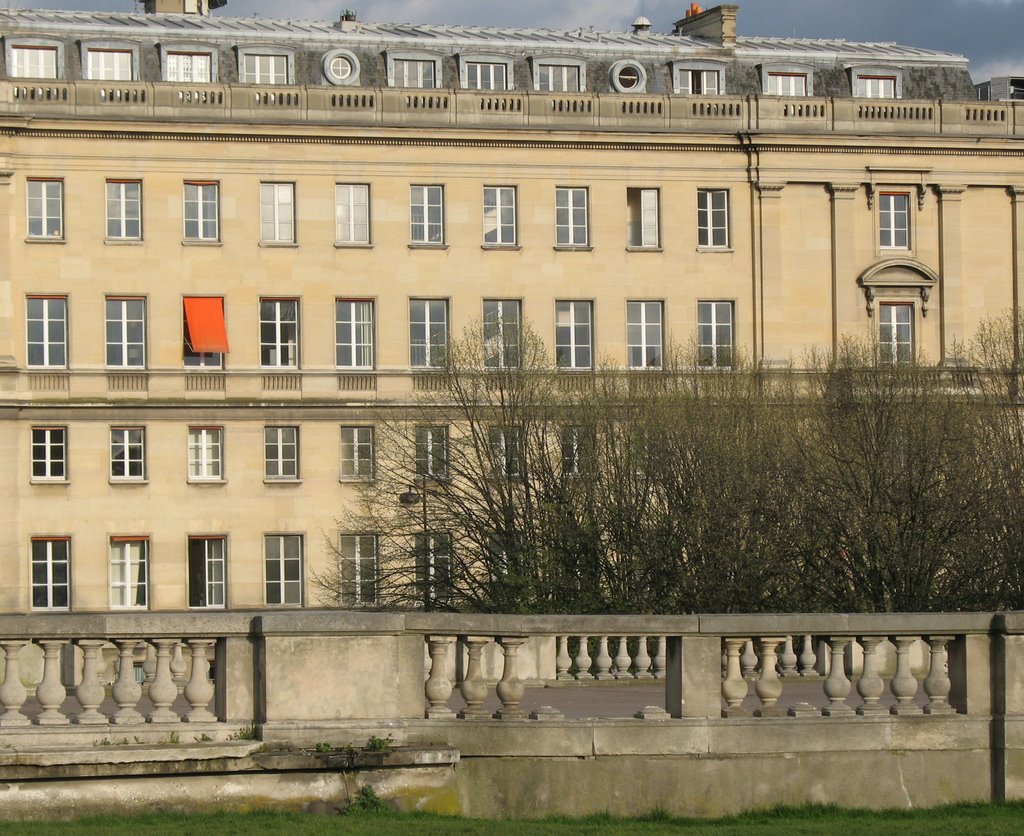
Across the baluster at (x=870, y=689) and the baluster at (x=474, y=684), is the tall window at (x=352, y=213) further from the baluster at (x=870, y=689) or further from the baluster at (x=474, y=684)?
the baluster at (x=474, y=684)

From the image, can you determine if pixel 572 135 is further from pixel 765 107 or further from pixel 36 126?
pixel 36 126

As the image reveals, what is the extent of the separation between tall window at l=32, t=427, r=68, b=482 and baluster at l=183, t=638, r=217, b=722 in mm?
56991

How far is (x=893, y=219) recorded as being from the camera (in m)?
82.8

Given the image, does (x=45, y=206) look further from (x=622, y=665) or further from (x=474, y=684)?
(x=474, y=684)

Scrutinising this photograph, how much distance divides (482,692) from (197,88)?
60.1 m

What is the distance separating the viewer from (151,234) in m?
77.0

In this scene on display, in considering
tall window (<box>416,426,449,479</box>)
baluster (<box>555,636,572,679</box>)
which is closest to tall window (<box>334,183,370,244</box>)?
tall window (<box>416,426,449,479</box>)

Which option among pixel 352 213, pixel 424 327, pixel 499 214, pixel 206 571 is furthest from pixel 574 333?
pixel 206 571

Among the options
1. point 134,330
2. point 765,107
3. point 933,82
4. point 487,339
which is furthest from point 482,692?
point 933,82

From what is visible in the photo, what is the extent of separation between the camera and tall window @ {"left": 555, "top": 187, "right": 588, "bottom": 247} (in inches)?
3169

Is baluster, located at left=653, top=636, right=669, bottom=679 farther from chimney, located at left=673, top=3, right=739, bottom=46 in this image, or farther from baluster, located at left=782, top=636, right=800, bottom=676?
chimney, located at left=673, top=3, right=739, bottom=46

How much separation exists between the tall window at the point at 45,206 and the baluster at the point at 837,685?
59.1 meters

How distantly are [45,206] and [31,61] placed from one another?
5.11 meters

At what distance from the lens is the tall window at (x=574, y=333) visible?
79.6 meters
